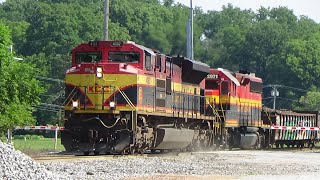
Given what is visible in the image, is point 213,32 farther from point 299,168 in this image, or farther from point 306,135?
point 299,168

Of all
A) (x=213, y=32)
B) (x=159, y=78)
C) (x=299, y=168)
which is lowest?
(x=299, y=168)

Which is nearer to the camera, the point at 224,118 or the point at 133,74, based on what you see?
the point at 133,74

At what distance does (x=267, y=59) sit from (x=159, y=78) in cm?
6225

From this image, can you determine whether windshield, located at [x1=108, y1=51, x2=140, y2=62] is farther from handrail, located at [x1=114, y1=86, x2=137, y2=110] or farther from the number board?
the number board

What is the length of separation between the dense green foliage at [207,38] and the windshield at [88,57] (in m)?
17.2

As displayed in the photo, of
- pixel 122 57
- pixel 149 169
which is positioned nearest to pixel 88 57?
pixel 122 57

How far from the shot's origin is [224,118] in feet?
124

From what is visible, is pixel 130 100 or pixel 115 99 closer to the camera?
pixel 115 99

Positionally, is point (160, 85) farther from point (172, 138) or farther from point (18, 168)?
point (18, 168)

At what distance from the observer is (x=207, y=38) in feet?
171

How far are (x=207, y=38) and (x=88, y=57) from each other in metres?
24.3

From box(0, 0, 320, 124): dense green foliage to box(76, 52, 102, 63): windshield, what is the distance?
56.4ft

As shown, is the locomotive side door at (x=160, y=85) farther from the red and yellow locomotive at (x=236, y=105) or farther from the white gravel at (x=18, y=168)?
the white gravel at (x=18, y=168)

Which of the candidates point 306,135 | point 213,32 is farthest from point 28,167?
point 213,32
